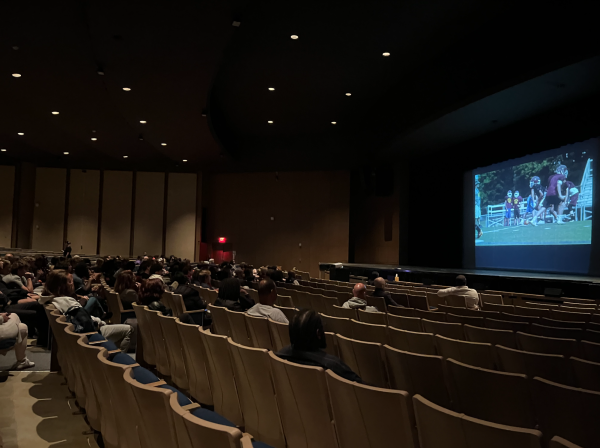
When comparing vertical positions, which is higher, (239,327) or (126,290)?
(126,290)

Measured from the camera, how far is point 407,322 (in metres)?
4.74

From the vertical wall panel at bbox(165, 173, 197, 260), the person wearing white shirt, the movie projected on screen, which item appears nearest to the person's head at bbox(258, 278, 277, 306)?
the person wearing white shirt

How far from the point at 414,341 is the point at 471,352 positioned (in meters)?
0.50

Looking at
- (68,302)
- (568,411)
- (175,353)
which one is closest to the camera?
(568,411)

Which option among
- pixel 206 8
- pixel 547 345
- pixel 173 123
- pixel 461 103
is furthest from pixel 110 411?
pixel 173 123

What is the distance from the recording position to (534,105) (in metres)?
11.6

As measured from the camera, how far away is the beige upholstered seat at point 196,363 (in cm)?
341

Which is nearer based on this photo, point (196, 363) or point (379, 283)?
point (196, 363)

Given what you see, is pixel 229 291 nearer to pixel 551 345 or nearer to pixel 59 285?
pixel 59 285

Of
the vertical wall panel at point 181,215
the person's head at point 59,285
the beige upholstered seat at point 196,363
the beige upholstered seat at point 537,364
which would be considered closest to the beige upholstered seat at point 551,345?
the beige upholstered seat at point 537,364

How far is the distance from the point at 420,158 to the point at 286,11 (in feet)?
31.3

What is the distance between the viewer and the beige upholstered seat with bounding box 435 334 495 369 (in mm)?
3354

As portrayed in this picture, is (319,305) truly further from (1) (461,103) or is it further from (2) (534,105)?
(2) (534,105)

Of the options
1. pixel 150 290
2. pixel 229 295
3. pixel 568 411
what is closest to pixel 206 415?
pixel 568 411
